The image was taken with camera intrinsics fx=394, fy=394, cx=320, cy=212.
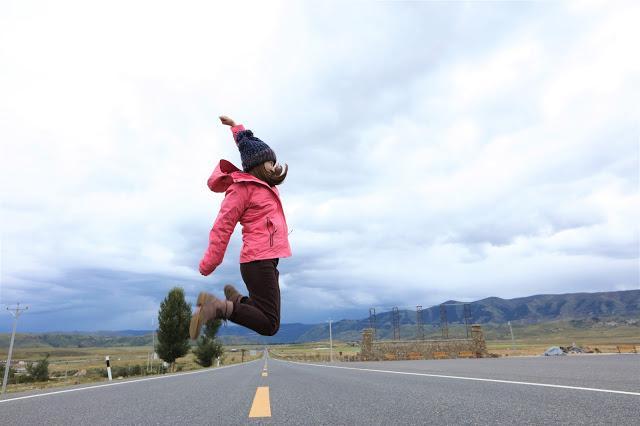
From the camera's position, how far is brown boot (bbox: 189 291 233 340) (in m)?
3.09

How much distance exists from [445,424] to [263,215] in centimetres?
229

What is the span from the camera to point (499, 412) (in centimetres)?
367

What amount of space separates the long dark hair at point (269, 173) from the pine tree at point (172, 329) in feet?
166

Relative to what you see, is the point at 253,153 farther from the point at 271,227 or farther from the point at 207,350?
the point at 207,350

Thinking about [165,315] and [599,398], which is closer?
[599,398]

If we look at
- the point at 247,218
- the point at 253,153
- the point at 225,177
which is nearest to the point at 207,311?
the point at 247,218

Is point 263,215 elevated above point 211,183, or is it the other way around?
point 211,183

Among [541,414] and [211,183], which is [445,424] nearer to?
[541,414]

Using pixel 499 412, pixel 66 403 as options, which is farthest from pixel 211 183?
pixel 66 403

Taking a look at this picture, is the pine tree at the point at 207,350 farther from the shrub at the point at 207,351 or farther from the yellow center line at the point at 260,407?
the yellow center line at the point at 260,407

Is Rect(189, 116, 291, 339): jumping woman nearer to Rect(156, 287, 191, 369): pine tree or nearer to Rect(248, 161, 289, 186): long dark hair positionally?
Rect(248, 161, 289, 186): long dark hair

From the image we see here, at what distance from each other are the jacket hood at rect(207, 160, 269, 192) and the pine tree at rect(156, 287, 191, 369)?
50.6 m

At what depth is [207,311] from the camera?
123 inches

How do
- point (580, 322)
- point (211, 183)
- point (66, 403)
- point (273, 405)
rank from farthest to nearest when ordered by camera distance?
point (580, 322), point (66, 403), point (273, 405), point (211, 183)
